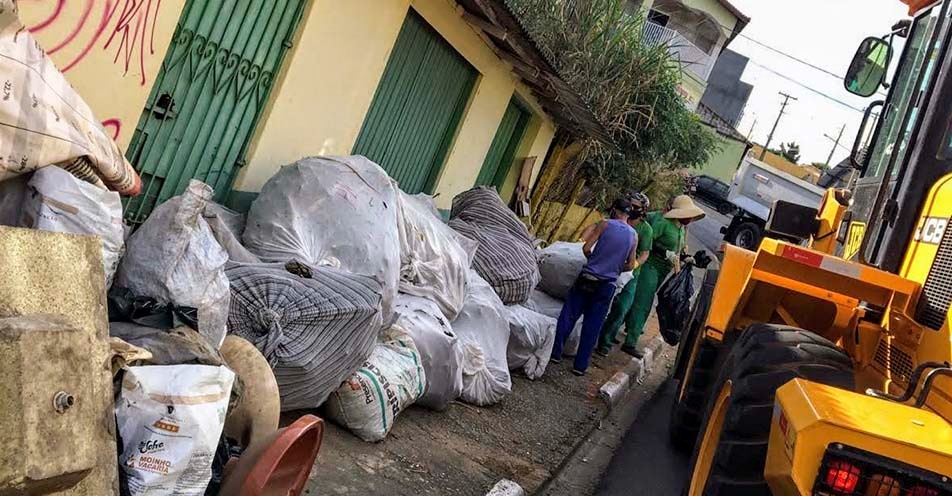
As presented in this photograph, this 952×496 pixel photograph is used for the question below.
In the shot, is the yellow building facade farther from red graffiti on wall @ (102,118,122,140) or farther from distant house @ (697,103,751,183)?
distant house @ (697,103,751,183)

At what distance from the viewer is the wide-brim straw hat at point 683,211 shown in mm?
9023

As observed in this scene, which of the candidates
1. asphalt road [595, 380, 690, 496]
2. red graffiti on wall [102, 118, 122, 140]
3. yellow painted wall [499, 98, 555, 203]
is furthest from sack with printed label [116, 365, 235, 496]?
yellow painted wall [499, 98, 555, 203]

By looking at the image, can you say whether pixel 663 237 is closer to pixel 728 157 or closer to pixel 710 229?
pixel 710 229

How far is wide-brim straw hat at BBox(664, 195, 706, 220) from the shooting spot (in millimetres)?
9023

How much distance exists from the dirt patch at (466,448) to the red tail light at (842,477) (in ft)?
6.74

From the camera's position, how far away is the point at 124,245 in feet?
11.8

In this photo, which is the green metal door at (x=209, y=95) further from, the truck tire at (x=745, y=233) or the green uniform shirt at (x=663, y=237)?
Answer: the truck tire at (x=745, y=233)

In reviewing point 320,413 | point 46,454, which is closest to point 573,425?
point 320,413

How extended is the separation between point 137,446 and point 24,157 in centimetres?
106

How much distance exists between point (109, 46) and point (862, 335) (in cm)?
373

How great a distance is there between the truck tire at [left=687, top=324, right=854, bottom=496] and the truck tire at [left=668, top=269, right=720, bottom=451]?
4.57 feet

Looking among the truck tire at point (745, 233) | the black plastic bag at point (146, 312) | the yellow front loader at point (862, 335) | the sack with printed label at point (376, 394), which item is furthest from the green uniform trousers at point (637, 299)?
the truck tire at point (745, 233)

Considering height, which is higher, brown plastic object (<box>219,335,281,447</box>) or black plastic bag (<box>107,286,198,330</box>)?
black plastic bag (<box>107,286,198,330</box>)

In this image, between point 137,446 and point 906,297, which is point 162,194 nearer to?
point 137,446
